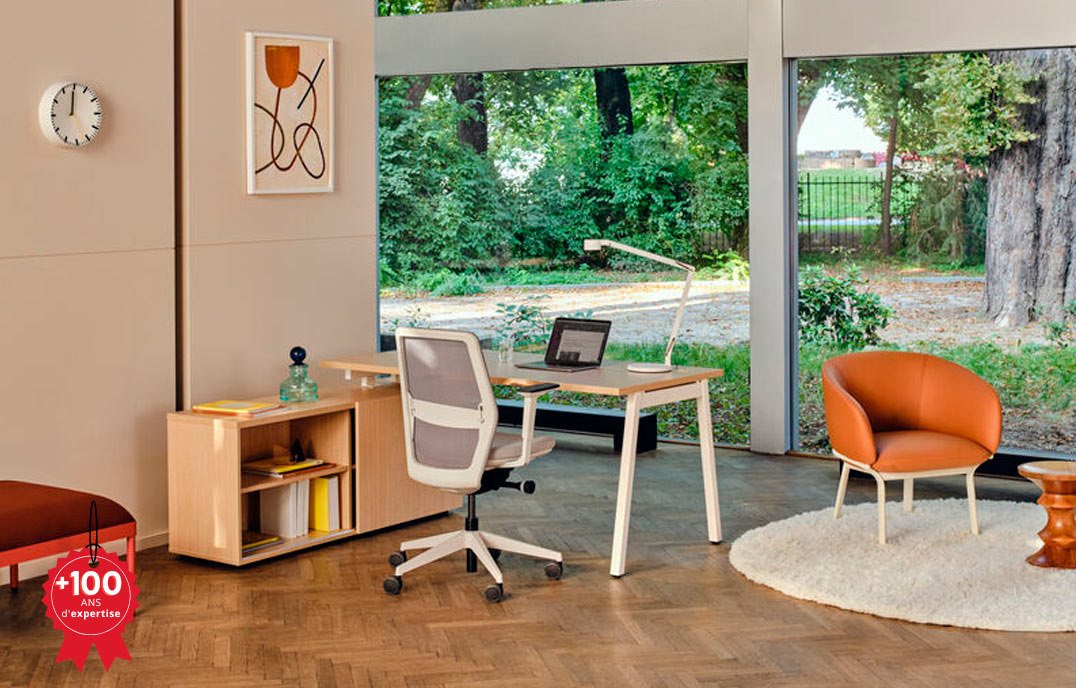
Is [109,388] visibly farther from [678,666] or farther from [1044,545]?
[1044,545]

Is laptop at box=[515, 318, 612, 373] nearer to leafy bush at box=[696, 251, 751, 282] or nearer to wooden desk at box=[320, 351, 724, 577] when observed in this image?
wooden desk at box=[320, 351, 724, 577]

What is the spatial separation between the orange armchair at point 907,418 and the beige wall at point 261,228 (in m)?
2.58

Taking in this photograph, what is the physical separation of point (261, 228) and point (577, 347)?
1735 millimetres

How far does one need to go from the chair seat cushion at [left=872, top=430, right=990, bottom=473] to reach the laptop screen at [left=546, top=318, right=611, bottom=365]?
138 cm

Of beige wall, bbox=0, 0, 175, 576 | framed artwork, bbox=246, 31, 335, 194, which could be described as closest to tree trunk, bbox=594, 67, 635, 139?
framed artwork, bbox=246, 31, 335, 194

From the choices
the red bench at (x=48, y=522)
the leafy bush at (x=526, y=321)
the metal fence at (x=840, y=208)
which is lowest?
the red bench at (x=48, y=522)

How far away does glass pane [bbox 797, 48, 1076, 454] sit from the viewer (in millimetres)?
7828

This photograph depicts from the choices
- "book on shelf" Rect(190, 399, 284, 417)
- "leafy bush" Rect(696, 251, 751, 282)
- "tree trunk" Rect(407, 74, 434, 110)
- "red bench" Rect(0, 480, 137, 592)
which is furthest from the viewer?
"tree trunk" Rect(407, 74, 434, 110)

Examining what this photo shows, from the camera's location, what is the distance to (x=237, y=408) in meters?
6.13

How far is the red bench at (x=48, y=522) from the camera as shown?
4977 millimetres

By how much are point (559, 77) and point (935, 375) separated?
3.86 m

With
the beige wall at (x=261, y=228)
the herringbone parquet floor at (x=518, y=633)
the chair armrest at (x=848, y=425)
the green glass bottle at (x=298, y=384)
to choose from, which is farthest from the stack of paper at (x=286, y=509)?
the chair armrest at (x=848, y=425)

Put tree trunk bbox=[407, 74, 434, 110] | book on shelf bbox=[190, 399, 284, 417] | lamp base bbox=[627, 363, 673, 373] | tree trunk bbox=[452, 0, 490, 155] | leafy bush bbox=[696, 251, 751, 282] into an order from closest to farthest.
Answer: book on shelf bbox=[190, 399, 284, 417], lamp base bbox=[627, 363, 673, 373], leafy bush bbox=[696, 251, 751, 282], tree trunk bbox=[452, 0, 490, 155], tree trunk bbox=[407, 74, 434, 110]

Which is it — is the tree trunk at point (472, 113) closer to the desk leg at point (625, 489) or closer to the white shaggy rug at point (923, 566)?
the white shaggy rug at point (923, 566)
